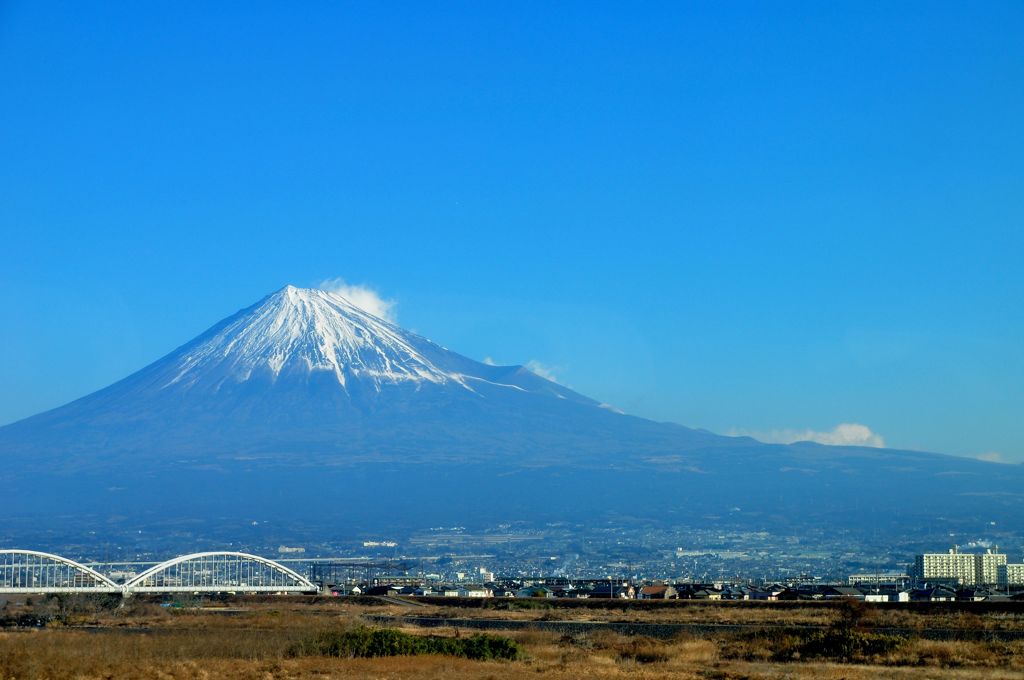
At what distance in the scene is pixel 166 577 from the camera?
75.1 meters

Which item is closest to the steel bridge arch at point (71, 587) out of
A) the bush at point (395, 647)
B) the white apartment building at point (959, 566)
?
the bush at point (395, 647)

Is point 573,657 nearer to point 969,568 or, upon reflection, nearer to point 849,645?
point 849,645

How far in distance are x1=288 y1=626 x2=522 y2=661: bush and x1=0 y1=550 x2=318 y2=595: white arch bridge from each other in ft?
131

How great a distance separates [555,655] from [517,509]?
16478 cm

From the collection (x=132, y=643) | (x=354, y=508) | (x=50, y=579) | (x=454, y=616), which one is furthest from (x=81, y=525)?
(x=132, y=643)

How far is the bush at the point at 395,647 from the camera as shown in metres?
27.8

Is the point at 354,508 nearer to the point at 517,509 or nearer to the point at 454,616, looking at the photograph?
the point at 517,509

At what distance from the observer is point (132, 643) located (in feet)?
97.1

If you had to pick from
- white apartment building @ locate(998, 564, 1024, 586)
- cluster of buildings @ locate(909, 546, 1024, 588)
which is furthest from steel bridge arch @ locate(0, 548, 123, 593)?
white apartment building @ locate(998, 564, 1024, 586)

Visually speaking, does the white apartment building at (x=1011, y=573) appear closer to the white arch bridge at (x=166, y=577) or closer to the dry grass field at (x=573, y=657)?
the white arch bridge at (x=166, y=577)

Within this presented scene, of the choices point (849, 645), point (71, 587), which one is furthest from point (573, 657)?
point (71, 587)

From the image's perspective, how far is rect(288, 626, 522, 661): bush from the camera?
27.8m

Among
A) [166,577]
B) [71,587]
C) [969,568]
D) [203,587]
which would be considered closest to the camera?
[71,587]

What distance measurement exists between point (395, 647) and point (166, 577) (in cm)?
5047
